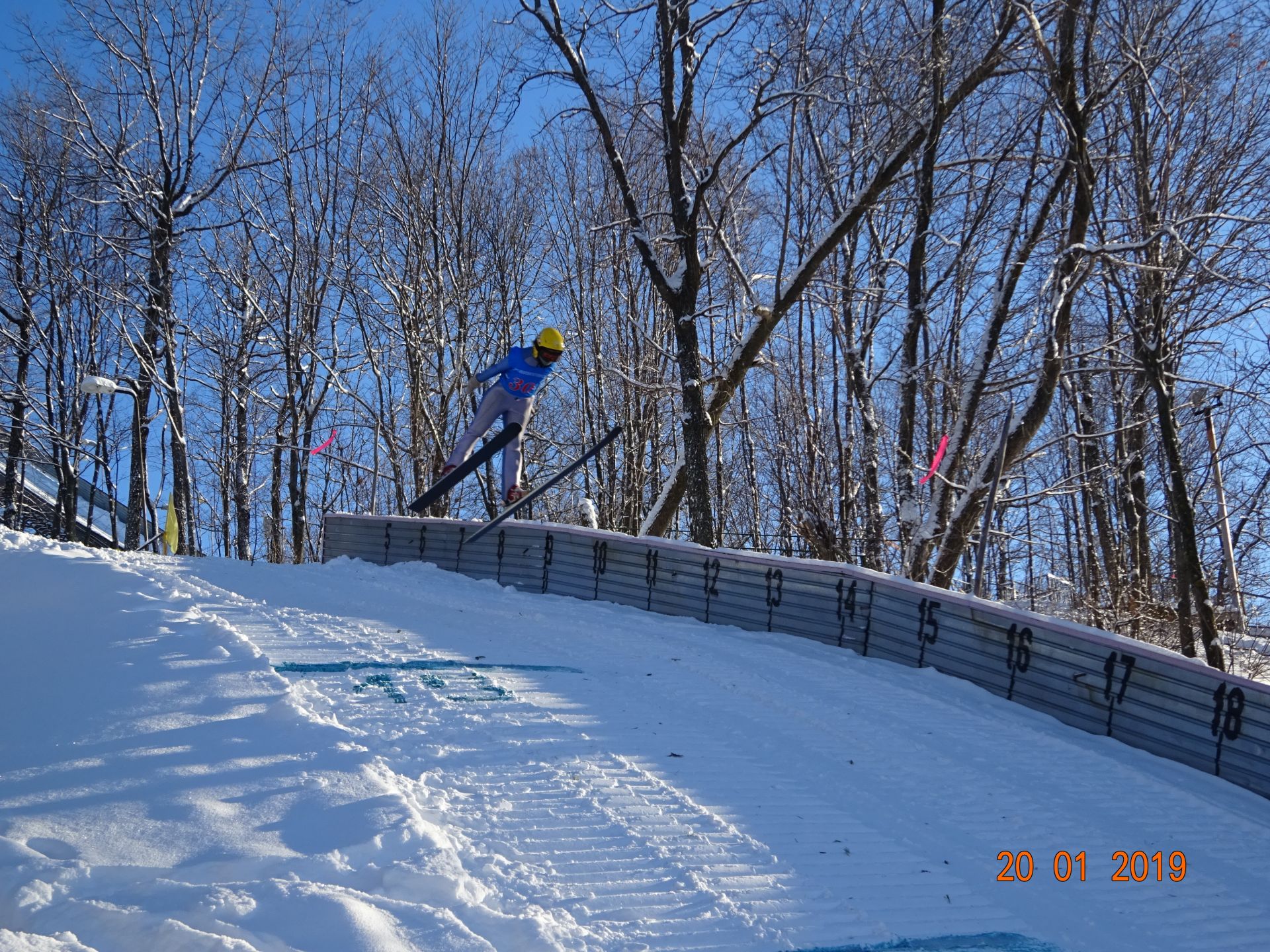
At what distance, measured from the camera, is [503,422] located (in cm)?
1152

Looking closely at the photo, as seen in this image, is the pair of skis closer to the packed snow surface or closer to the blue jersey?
the blue jersey

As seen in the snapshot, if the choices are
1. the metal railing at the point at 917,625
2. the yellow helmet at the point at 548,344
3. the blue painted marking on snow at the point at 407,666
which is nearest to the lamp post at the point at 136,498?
the metal railing at the point at 917,625

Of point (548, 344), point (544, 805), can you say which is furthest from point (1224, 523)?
point (544, 805)

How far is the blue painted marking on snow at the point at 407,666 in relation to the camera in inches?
250

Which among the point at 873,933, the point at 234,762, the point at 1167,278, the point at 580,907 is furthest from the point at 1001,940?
the point at 1167,278

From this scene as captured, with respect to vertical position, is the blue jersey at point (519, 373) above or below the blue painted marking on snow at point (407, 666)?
above

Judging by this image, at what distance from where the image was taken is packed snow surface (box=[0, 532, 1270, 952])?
331cm

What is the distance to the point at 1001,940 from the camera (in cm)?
362

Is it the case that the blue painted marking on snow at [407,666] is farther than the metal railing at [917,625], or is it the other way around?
the blue painted marking on snow at [407,666]

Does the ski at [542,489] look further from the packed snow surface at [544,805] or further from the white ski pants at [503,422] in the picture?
the packed snow surface at [544,805]

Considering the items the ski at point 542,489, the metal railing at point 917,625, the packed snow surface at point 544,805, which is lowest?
the packed snow surface at point 544,805

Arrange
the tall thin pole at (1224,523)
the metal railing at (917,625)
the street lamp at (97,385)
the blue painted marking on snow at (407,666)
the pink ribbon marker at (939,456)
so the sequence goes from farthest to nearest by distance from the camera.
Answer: the street lamp at (97,385), the pink ribbon marker at (939,456), the tall thin pole at (1224,523), the blue painted marking on snow at (407,666), the metal railing at (917,625)
